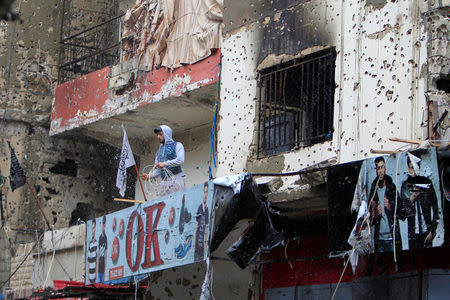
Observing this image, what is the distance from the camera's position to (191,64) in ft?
43.0

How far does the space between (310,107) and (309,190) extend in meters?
1.53

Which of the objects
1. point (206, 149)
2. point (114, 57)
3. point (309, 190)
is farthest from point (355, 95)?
point (114, 57)

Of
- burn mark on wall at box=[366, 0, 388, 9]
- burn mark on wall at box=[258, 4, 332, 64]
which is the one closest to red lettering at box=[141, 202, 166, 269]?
burn mark on wall at box=[258, 4, 332, 64]

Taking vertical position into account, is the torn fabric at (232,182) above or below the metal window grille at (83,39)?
below

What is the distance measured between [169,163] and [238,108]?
1.14 metres

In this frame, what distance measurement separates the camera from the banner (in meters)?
9.95

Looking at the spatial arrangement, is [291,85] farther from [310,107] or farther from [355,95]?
[355,95]

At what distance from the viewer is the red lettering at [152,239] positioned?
1062 centimetres

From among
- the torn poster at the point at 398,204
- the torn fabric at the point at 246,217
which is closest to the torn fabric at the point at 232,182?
the torn fabric at the point at 246,217

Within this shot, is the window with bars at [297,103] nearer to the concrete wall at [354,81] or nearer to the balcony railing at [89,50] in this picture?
the concrete wall at [354,81]

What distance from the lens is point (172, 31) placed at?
13461mm

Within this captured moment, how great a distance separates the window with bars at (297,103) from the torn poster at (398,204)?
1881mm

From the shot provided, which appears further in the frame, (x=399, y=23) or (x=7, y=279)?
(x=7, y=279)

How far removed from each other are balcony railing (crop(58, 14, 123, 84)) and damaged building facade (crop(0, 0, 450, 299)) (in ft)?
0.11
